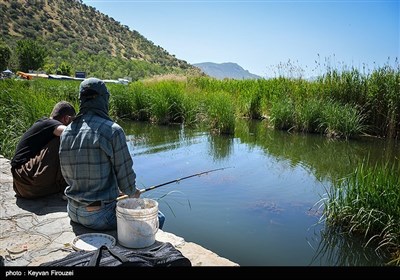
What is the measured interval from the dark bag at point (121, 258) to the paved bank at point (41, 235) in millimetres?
448

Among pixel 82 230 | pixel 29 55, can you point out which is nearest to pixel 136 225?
pixel 82 230

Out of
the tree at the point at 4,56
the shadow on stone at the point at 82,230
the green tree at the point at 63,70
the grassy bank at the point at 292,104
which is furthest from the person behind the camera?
the green tree at the point at 63,70

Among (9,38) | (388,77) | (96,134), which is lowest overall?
(96,134)

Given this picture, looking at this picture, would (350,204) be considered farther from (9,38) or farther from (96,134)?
(9,38)

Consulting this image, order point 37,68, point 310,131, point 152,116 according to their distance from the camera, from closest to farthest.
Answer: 1. point 310,131
2. point 152,116
3. point 37,68

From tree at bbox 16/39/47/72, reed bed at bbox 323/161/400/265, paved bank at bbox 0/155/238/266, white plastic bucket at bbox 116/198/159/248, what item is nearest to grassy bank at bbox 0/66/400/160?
paved bank at bbox 0/155/238/266

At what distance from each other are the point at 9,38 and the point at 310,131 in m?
48.2

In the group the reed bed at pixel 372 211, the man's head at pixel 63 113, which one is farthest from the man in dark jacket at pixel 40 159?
the reed bed at pixel 372 211

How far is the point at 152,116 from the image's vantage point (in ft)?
43.7

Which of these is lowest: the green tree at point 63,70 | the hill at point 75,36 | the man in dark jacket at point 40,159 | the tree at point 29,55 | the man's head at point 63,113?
the man in dark jacket at point 40,159

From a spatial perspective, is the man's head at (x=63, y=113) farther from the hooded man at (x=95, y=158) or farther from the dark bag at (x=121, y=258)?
the dark bag at (x=121, y=258)

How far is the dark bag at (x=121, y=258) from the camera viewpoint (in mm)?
2117
